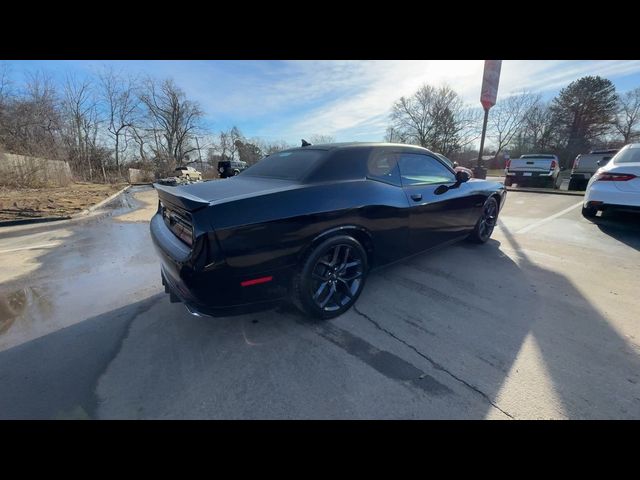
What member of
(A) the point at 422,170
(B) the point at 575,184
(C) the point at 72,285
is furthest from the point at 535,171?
(C) the point at 72,285

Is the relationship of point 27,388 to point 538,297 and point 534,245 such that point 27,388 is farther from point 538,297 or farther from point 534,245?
point 534,245

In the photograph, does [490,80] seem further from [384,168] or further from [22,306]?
[22,306]

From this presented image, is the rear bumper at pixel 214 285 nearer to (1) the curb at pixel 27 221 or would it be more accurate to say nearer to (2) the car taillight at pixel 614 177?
(2) the car taillight at pixel 614 177

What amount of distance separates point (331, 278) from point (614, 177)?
221 inches

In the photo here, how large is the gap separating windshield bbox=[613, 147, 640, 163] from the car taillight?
57 cm

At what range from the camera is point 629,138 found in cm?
3534

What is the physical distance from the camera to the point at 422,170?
3.31 meters

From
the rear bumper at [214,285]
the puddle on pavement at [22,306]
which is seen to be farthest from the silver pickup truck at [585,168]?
the puddle on pavement at [22,306]

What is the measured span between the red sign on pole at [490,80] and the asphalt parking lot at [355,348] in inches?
301

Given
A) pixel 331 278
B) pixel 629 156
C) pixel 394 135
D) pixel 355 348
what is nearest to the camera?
pixel 355 348

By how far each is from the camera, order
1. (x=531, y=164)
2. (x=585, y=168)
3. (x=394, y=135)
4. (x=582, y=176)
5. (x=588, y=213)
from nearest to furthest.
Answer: (x=588, y=213), (x=582, y=176), (x=531, y=164), (x=585, y=168), (x=394, y=135)

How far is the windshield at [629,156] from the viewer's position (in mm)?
4875
